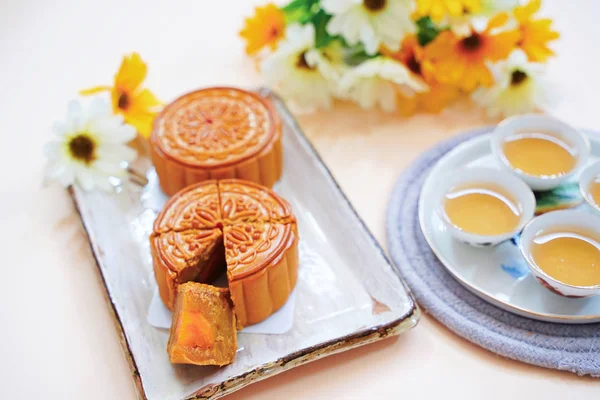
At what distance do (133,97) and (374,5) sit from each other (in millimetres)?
1045

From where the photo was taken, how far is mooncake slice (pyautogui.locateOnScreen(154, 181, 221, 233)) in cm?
216

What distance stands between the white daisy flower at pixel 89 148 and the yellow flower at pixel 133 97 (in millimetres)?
104

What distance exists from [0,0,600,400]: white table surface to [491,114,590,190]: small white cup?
0.35 m

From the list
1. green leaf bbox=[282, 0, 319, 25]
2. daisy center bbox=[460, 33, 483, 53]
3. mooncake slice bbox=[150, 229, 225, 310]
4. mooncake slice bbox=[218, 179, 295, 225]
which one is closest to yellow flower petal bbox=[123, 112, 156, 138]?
mooncake slice bbox=[218, 179, 295, 225]

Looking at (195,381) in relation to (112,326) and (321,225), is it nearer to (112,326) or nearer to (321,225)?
(112,326)

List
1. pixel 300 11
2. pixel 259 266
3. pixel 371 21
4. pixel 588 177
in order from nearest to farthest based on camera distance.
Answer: pixel 259 266 < pixel 588 177 < pixel 371 21 < pixel 300 11

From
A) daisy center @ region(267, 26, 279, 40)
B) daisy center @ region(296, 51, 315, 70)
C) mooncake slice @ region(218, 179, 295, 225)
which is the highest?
daisy center @ region(267, 26, 279, 40)

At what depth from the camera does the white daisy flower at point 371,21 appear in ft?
8.30

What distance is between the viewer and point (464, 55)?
265 centimetres

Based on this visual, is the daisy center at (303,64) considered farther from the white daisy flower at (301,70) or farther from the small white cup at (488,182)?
the small white cup at (488,182)

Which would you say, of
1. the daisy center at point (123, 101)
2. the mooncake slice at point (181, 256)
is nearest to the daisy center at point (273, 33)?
the daisy center at point (123, 101)

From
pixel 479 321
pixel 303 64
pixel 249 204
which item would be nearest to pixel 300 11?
pixel 303 64

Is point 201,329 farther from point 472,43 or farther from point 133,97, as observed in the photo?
point 472,43

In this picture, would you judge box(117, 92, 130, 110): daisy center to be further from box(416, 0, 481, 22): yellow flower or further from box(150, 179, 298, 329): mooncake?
box(416, 0, 481, 22): yellow flower
